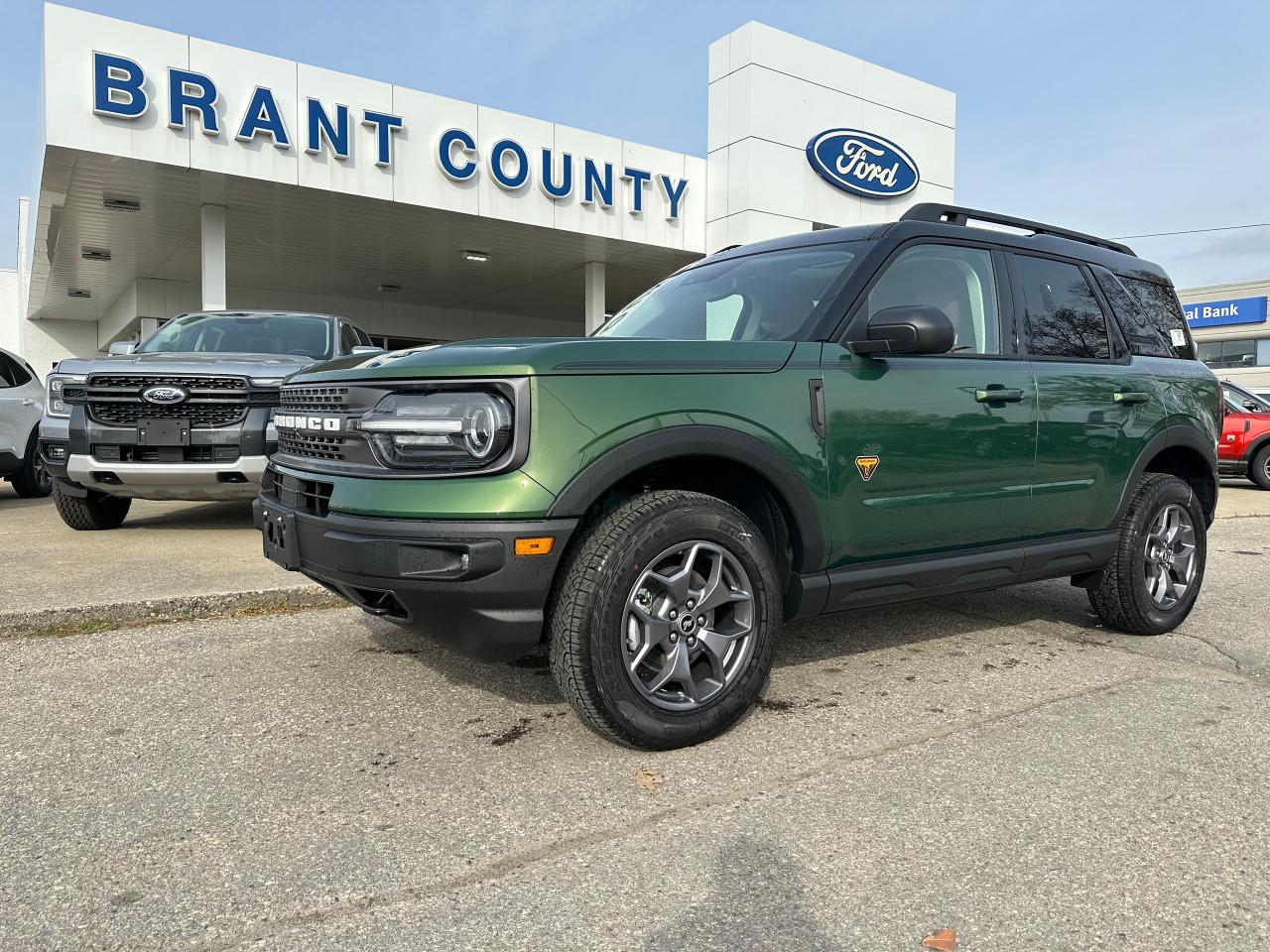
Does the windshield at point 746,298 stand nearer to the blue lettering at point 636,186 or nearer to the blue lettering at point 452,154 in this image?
the blue lettering at point 452,154

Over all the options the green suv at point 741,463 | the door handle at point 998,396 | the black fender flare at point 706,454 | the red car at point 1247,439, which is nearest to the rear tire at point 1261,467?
the red car at point 1247,439

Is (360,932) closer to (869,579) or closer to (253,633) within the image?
(869,579)

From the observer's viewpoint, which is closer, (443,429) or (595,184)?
(443,429)

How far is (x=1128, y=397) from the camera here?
4.31 m

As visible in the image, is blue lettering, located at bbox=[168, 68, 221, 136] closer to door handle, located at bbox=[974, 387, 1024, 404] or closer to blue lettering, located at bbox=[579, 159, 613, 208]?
blue lettering, located at bbox=[579, 159, 613, 208]

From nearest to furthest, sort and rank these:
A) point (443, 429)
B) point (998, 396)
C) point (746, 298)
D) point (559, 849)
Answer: point (559, 849), point (443, 429), point (998, 396), point (746, 298)

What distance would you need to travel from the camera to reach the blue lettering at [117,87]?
10.6m

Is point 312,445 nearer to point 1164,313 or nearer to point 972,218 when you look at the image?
point 972,218

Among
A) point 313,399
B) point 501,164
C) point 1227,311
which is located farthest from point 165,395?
point 1227,311

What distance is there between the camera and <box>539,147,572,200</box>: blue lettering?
14367 millimetres

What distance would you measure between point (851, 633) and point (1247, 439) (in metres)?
13.1

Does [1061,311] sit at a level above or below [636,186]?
below

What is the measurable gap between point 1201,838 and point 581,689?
1.69m

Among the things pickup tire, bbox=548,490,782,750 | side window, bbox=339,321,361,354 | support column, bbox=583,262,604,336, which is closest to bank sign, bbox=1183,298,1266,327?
support column, bbox=583,262,604,336
